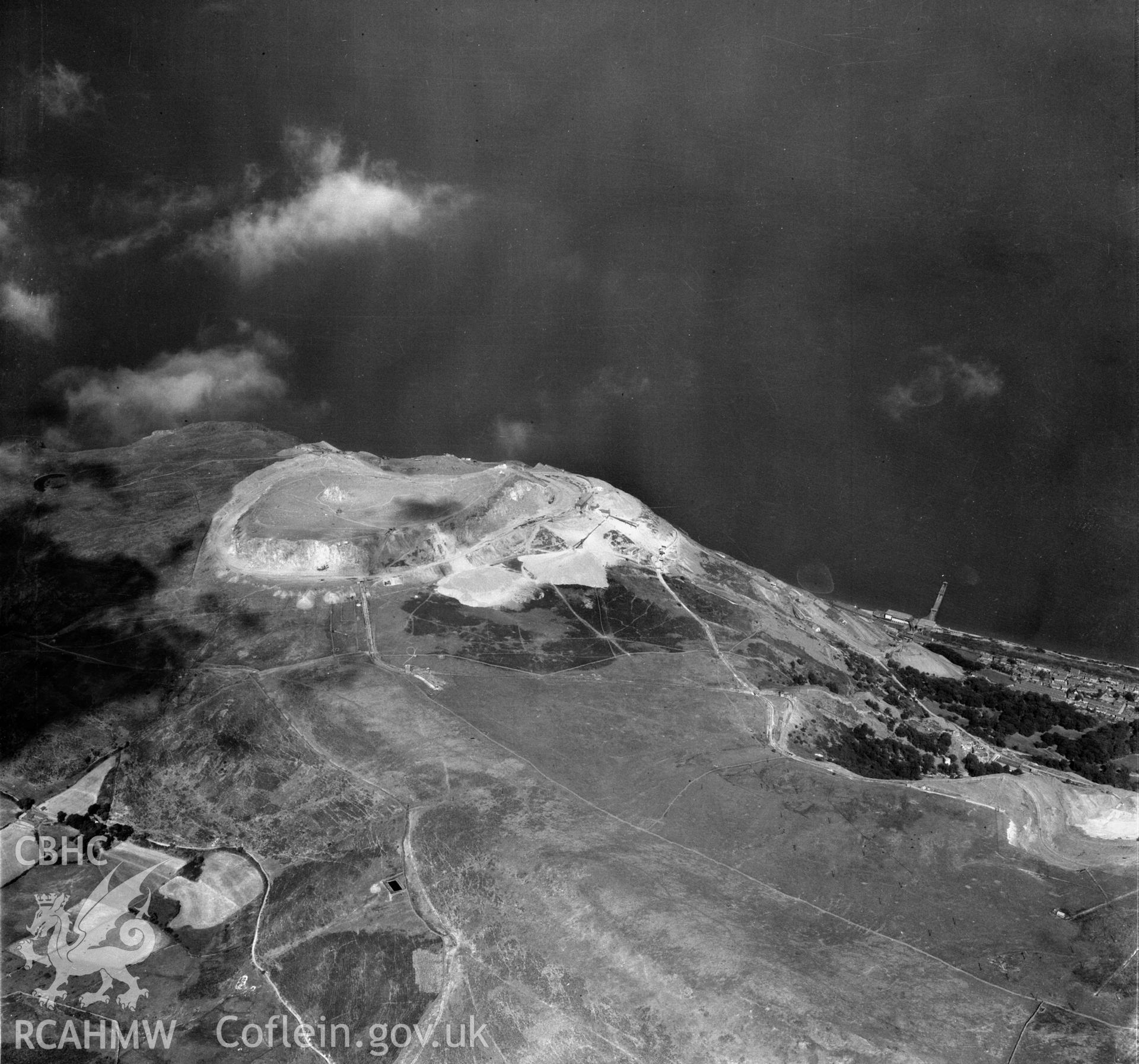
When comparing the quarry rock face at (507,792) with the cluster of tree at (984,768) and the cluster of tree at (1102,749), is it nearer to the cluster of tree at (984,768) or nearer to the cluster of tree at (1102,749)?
the cluster of tree at (984,768)

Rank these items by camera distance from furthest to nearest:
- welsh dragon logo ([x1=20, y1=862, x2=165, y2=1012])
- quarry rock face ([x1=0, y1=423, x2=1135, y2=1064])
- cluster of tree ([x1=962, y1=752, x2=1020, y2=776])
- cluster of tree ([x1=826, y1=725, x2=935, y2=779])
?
cluster of tree ([x1=962, y1=752, x2=1020, y2=776]) < cluster of tree ([x1=826, y1=725, x2=935, y2=779]) < welsh dragon logo ([x1=20, y1=862, x2=165, y2=1012]) < quarry rock face ([x1=0, y1=423, x2=1135, y2=1064])

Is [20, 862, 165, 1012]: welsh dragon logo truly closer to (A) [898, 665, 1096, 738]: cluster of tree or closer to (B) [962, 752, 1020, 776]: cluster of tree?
(B) [962, 752, 1020, 776]: cluster of tree

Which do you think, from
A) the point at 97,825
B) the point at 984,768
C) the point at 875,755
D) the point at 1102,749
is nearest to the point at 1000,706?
the point at 1102,749

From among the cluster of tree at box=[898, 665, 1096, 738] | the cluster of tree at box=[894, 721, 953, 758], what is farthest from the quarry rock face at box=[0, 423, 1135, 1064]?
the cluster of tree at box=[898, 665, 1096, 738]

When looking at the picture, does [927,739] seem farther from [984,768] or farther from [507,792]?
[507,792]

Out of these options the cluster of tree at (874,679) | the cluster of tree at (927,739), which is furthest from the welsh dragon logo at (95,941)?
the cluster of tree at (874,679)

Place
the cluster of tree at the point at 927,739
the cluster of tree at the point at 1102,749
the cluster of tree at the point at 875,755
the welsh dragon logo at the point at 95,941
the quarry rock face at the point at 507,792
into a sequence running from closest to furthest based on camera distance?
1. the quarry rock face at the point at 507,792
2. the welsh dragon logo at the point at 95,941
3. the cluster of tree at the point at 875,755
4. the cluster of tree at the point at 927,739
5. the cluster of tree at the point at 1102,749

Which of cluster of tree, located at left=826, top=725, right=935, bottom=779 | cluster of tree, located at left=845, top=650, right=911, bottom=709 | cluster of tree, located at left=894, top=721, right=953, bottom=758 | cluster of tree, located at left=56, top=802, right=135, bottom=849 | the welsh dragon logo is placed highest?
cluster of tree, located at left=826, top=725, right=935, bottom=779

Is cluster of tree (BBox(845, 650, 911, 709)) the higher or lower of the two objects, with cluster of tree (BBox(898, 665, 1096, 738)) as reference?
higher
